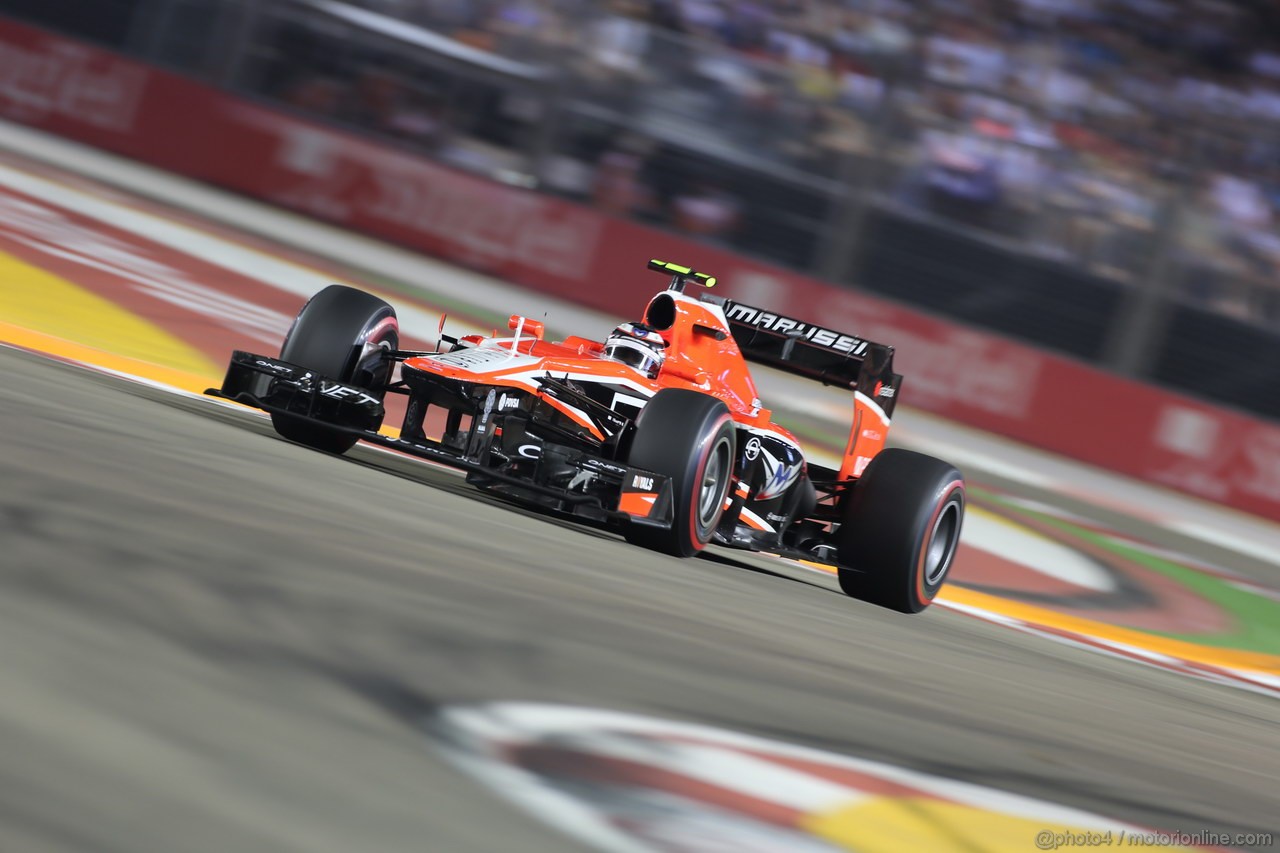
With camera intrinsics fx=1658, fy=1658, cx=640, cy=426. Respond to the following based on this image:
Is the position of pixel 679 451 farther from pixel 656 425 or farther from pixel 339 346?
pixel 339 346

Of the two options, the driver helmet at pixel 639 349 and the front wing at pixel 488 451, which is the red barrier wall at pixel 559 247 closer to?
the driver helmet at pixel 639 349

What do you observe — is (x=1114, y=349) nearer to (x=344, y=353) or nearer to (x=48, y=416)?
(x=344, y=353)

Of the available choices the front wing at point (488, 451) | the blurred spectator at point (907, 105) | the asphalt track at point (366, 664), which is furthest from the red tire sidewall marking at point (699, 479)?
the blurred spectator at point (907, 105)

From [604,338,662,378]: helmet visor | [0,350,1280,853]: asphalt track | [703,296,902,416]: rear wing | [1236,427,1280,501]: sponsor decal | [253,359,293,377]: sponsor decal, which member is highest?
[1236,427,1280,501]: sponsor decal

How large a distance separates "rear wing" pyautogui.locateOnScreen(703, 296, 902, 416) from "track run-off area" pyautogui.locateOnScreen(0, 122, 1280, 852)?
95 cm

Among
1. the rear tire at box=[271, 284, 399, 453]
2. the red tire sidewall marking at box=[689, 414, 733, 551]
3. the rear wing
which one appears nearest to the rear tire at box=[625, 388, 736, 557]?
the red tire sidewall marking at box=[689, 414, 733, 551]

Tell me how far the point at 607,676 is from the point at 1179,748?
7.25 ft

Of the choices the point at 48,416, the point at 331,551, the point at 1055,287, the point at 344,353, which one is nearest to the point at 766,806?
the point at 331,551

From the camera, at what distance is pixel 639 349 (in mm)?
6965

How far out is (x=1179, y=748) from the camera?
188 inches

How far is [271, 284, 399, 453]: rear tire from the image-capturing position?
6.51 meters

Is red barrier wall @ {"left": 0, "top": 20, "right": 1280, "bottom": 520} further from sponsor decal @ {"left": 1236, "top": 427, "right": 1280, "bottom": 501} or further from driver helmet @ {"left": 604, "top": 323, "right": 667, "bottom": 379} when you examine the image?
driver helmet @ {"left": 604, "top": 323, "right": 667, "bottom": 379}

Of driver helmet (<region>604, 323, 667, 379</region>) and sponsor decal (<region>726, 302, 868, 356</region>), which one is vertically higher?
sponsor decal (<region>726, 302, 868, 356</region>)

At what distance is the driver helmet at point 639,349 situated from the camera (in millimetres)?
6957
